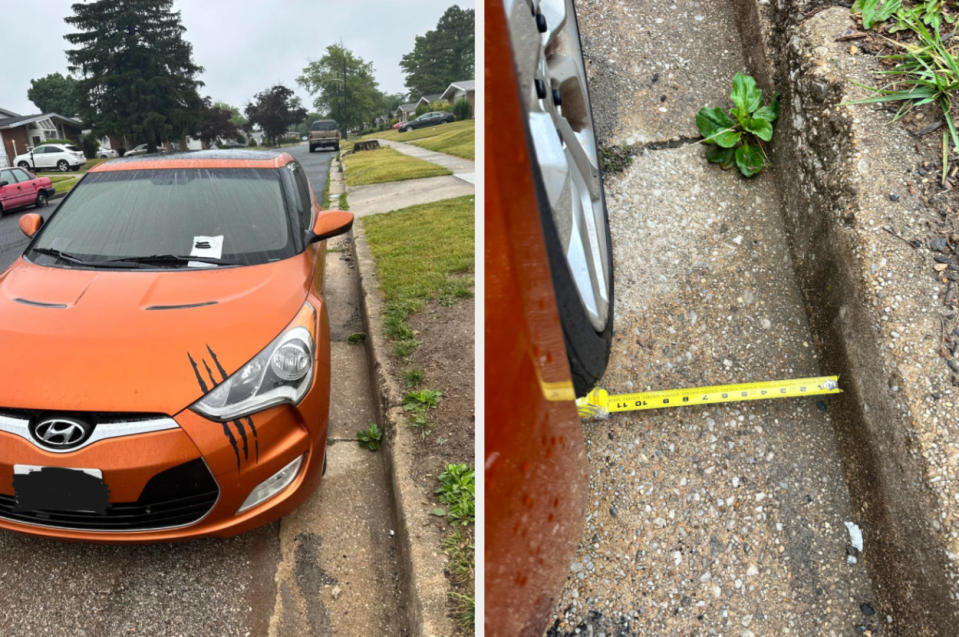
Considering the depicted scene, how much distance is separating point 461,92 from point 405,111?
796mm

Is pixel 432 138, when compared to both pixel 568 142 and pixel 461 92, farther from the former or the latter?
pixel 461 92

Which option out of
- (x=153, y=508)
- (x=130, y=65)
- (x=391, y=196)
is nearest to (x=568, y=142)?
(x=153, y=508)

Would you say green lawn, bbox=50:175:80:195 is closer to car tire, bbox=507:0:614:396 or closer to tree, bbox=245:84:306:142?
tree, bbox=245:84:306:142

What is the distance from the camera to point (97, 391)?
1.56 m

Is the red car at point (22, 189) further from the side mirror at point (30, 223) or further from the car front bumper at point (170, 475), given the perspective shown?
the car front bumper at point (170, 475)

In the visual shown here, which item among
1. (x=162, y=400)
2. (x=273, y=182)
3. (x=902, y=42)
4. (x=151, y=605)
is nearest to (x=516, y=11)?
(x=162, y=400)

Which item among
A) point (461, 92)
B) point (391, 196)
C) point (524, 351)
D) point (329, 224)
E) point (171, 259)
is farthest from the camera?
point (391, 196)

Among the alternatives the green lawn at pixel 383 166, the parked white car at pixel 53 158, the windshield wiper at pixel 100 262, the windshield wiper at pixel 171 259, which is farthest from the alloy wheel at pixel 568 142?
the parked white car at pixel 53 158

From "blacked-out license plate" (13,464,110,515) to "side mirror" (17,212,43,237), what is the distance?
1222 mm

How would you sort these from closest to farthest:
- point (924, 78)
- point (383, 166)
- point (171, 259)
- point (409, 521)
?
point (409, 521) → point (924, 78) → point (171, 259) → point (383, 166)

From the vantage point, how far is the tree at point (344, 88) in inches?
63.6

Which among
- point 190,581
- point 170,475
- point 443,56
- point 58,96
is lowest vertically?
point 190,581

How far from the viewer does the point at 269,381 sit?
1762mm

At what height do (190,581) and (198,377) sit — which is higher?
(198,377)
